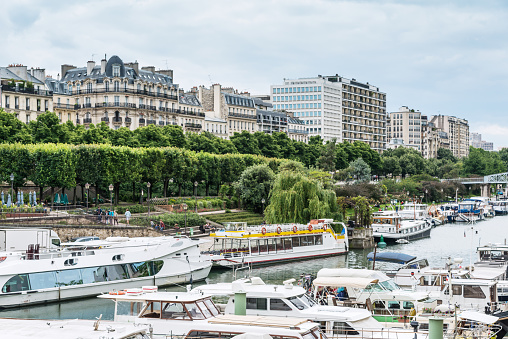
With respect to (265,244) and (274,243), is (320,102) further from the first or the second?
(265,244)

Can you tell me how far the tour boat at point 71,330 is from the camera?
19.9 m

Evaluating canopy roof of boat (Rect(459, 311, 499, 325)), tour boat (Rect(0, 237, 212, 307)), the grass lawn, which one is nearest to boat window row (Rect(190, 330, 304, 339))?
canopy roof of boat (Rect(459, 311, 499, 325))

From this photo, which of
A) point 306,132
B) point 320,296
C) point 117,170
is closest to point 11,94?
point 117,170

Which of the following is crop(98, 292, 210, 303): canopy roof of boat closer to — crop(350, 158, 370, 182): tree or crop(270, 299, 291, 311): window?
crop(270, 299, 291, 311): window

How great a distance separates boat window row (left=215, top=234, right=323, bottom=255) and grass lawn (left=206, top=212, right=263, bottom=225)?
583 inches

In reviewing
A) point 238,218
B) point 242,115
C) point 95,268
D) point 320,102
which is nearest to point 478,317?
point 95,268

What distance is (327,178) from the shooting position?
8744cm

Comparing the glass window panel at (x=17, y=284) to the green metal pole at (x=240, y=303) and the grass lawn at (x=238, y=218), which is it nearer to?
the green metal pole at (x=240, y=303)

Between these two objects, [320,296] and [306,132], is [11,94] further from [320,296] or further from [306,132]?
[306,132]

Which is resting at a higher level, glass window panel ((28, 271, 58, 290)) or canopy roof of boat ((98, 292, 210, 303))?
canopy roof of boat ((98, 292, 210, 303))

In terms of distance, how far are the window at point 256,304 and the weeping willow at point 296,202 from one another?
38.5m

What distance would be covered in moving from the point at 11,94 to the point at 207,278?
180 feet

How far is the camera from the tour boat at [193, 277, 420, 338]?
83.3 feet

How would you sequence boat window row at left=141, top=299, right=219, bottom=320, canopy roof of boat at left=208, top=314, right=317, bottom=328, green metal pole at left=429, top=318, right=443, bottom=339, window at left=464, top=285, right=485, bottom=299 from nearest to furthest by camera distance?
canopy roof of boat at left=208, top=314, right=317, bottom=328
green metal pole at left=429, top=318, right=443, bottom=339
boat window row at left=141, top=299, right=219, bottom=320
window at left=464, top=285, right=485, bottom=299
